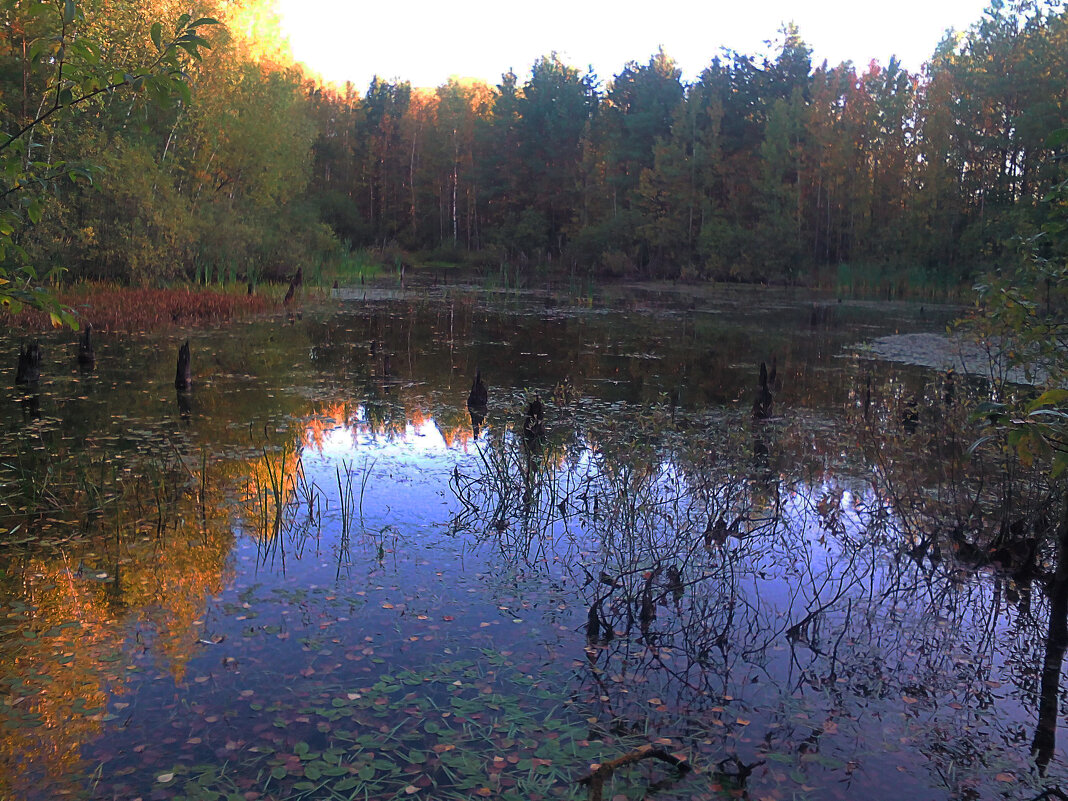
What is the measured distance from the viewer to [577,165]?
185ft

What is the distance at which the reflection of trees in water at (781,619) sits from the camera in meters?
3.79

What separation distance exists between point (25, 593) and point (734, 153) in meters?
48.5

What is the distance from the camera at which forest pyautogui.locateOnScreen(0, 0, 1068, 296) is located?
71.1 feet

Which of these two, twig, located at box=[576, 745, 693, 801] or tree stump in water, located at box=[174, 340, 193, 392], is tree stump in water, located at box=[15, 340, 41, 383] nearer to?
tree stump in water, located at box=[174, 340, 193, 392]

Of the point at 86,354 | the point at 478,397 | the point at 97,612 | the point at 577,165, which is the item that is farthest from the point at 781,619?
the point at 577,165

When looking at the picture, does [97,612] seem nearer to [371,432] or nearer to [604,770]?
[604,770]

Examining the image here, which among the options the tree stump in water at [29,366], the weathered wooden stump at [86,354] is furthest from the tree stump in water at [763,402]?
the weathered wooden stump at [86,354]

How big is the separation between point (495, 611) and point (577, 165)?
179 feet

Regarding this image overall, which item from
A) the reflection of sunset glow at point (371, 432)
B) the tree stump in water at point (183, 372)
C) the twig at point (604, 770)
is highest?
the tree stump in water at point (183, 372)

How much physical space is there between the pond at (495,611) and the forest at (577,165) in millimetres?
9392

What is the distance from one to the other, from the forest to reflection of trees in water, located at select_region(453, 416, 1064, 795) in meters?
11.9

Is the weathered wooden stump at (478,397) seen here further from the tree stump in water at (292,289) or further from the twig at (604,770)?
the tree stump in water at (292,289)

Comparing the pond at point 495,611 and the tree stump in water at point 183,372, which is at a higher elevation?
the tree stump in water at point 183,372

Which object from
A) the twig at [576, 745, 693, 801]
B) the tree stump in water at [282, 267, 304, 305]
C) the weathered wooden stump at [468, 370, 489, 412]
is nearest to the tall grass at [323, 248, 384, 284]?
Result: the tree stump in water at [282, 267, 304, 305]
